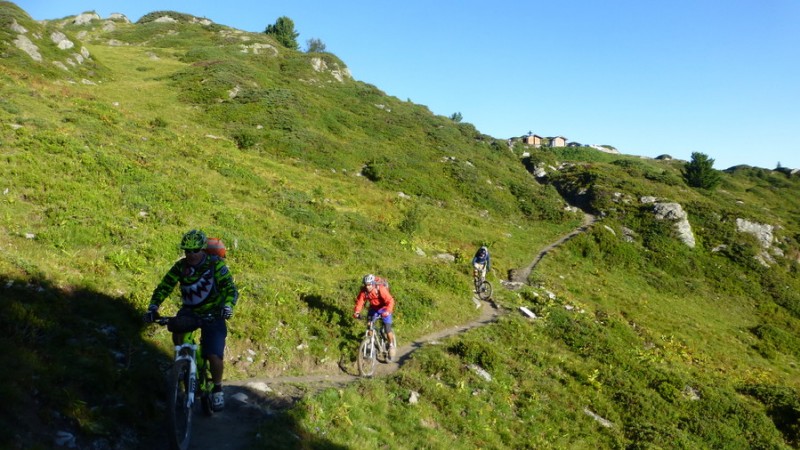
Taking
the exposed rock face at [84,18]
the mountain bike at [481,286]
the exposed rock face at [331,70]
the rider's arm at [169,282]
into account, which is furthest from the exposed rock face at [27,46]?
the exposed rock face at [84,18]

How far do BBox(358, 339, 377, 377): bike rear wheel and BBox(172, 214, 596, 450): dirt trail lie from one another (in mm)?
285

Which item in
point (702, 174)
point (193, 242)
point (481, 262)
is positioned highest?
point (702, 174)

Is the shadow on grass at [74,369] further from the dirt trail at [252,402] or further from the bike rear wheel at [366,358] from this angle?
the bike rear wheel at [366,358]

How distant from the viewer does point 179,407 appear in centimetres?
695

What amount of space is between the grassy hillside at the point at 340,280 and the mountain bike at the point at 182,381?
0.86 meters

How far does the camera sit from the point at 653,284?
38750 millimetres

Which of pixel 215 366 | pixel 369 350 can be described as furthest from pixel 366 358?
pixel 215 366

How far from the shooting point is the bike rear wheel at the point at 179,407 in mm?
6703

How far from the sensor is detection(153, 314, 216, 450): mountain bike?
6.73m

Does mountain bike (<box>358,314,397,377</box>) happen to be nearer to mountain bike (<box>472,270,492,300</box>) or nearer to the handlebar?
the handlebar

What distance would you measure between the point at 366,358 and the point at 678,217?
157 feet

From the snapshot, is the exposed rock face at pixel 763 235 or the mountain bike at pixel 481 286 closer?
the mountain bike at pixel 481 286

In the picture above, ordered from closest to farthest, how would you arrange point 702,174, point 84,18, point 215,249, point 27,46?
point 215,249
point 27,46
point 702,174
point 84,18

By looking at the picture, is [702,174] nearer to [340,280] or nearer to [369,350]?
[340,280]
